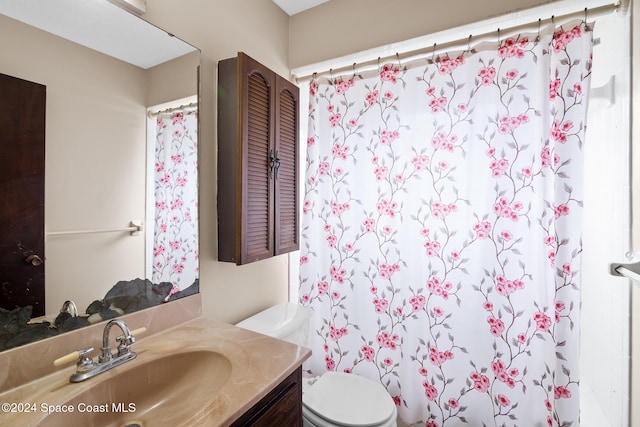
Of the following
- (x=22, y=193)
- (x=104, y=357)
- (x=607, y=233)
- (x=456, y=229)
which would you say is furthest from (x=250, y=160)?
(x=607, y=233)

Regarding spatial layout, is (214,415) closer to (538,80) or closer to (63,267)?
(63,267)

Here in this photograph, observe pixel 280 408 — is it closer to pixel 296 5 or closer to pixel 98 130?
pixel 98 130

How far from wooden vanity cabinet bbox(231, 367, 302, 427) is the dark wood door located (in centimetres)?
65

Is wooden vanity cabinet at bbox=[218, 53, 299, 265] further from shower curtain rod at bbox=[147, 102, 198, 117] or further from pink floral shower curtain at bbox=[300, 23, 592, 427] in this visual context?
pink floral shower curtain at bbox=[300, 23, 592, 427]

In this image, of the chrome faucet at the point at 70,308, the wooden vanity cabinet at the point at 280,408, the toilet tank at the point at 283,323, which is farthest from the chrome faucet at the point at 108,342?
the toilet tank at the point at 283,323

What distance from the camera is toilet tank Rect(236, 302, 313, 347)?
138 centimetres

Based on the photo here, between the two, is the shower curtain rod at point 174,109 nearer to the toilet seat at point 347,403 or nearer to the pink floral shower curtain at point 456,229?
the pink floral shower curtain at point 456,229

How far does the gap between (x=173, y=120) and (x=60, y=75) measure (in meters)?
0.36

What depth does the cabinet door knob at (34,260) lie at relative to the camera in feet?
2.60

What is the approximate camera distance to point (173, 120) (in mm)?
1159

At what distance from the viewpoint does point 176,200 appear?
1179 mm

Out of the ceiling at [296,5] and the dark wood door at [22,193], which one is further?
the ceiling at [296,5]

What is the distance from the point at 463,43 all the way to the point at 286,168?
1034 millimetres

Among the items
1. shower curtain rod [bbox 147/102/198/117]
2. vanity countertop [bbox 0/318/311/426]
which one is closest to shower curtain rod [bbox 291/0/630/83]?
Result: shower curtain rod [bbox 147/102/198/117]
